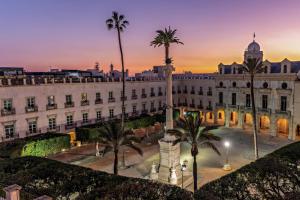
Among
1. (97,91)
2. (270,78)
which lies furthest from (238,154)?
(97,91)

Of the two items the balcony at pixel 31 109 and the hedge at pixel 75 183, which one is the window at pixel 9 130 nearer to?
the balcony at pixel 31 109

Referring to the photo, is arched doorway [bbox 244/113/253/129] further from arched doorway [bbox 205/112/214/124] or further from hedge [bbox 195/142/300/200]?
hedge [bbox 195/142/300/200]

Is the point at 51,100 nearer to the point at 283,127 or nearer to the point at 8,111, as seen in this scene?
the point at 8,111

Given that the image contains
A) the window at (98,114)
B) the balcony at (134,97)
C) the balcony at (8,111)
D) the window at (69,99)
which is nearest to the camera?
the balcony at (8,111)

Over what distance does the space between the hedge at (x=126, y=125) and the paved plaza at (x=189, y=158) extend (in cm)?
178

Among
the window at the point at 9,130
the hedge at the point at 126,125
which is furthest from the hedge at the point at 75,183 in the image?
the window at the point at 9,130

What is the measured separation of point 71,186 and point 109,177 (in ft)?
7.15

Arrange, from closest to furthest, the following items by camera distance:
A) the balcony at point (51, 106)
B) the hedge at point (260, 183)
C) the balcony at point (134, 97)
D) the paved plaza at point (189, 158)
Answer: the hedge at point (260, 183)
the paved plaza at point (189, 158)
the balcony at point (51, 106)
the balcony at point (134, 97)

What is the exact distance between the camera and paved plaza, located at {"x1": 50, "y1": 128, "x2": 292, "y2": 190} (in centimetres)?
2620

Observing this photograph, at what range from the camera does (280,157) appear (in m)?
18.7

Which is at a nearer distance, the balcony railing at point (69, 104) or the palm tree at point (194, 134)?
the palm tree at point (194, 134)

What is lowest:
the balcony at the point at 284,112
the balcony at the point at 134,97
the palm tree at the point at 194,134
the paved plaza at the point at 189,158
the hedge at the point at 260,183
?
the paved plaza at the point at 189,158

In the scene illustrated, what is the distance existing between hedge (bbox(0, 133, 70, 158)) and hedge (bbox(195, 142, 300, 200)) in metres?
22.1

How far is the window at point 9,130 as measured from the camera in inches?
1198
